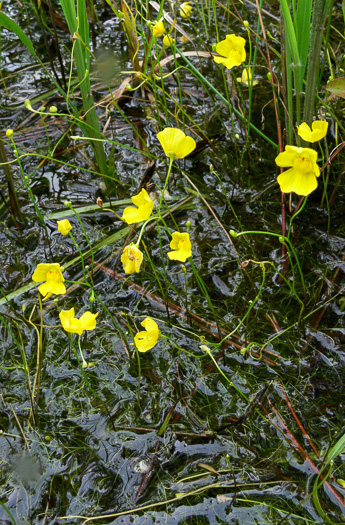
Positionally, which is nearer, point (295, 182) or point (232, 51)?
point (295, 182)

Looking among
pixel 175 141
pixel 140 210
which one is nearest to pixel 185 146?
pixel 175 141

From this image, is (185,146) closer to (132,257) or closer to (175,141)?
(175,141)

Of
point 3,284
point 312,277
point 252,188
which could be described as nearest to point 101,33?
point 252,188

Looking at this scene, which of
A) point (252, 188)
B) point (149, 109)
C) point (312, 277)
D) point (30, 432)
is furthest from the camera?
point (149, 109)

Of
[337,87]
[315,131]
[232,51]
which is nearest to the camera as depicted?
[315,131]

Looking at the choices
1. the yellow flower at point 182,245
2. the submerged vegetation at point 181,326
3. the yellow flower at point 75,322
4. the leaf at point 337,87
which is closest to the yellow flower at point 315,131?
the submerged vegetation at point 181,326

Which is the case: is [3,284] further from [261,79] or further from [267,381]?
[261,79]

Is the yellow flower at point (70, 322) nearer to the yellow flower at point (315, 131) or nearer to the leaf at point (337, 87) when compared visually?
the yellow flower at point (315, 131)
